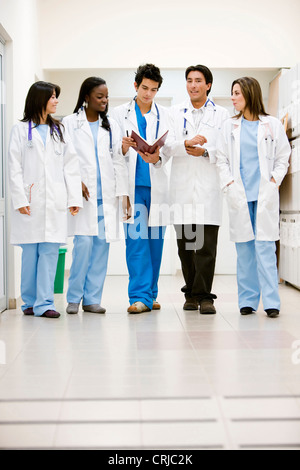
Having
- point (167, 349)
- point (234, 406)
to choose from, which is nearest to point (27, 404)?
point (234, 406)

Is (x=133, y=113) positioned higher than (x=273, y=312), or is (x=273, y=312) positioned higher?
(x=133, y=113)

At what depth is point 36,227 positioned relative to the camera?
147 inches

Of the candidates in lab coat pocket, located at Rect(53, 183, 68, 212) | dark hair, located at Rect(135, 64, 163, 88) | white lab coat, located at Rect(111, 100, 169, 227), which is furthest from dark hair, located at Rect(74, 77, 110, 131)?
lab coat pocket, located at Rect(53, 183, 68, 212)

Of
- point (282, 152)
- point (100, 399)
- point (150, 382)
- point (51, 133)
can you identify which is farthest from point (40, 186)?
point (100, 399)

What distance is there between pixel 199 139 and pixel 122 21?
2.52 meters

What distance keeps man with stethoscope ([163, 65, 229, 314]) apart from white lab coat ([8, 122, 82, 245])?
618 millimetres

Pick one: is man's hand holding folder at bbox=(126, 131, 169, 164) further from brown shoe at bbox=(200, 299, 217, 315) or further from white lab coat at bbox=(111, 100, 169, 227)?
brown shoe at bbox=(200, 299, 217, 315)

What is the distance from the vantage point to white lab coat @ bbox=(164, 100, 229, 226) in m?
3.85

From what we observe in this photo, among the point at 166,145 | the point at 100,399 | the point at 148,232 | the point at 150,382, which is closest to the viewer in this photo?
the point at 100,399

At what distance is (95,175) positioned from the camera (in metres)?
3.90

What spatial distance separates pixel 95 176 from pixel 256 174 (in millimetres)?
977

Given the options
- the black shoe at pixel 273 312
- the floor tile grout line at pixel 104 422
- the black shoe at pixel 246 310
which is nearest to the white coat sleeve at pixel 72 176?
the black shoe at pixel 246 310

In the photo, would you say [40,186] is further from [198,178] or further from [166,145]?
[198,178]

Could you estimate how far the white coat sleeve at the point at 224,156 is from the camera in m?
3.75
